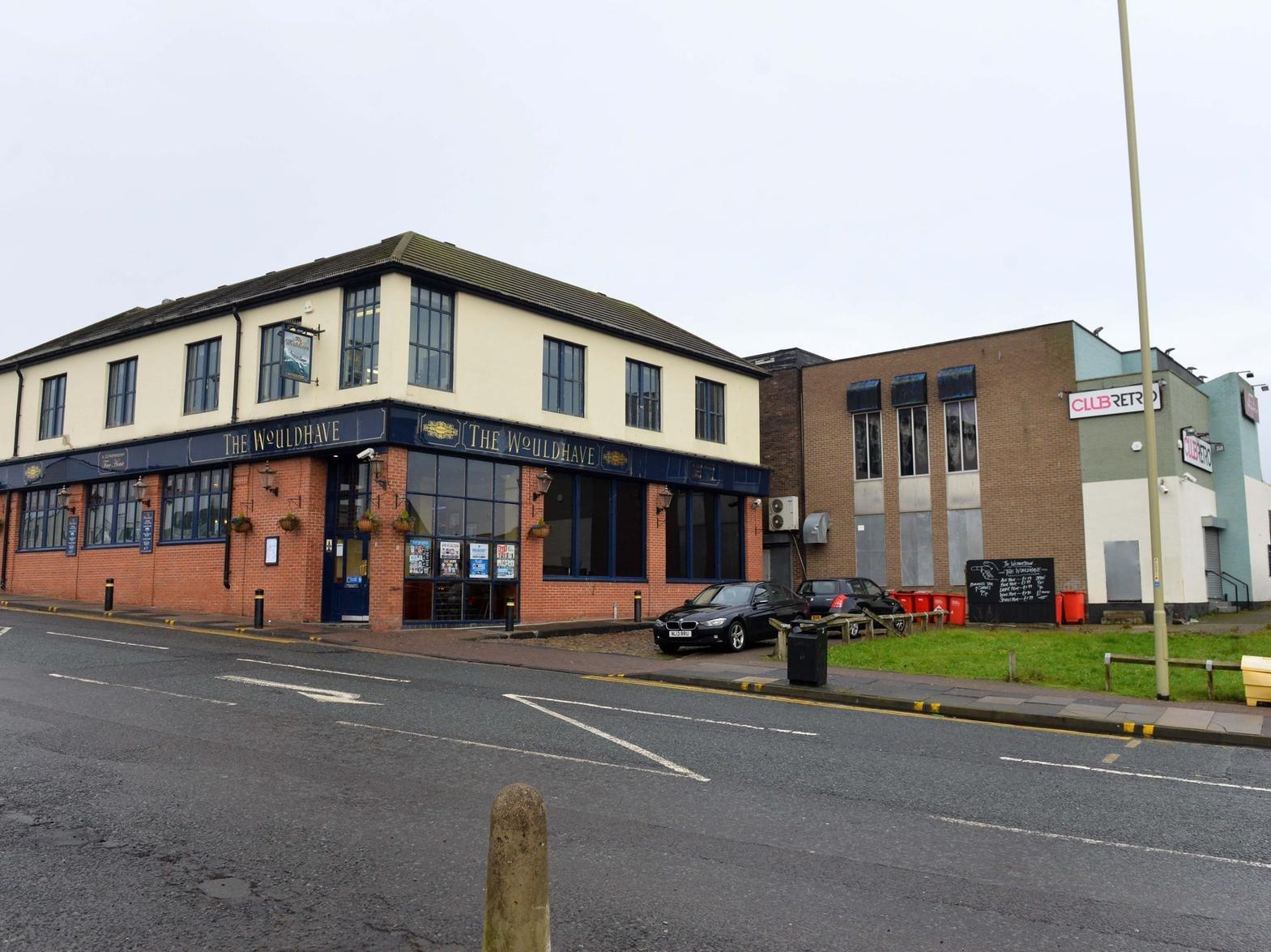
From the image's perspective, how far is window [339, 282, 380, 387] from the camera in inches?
880


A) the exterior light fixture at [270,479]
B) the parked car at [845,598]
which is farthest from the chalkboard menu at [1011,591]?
the exterior light fixture at [270,479]

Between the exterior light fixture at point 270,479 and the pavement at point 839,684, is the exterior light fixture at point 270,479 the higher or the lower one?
the higher one

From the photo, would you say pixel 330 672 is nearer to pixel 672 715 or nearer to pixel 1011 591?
pixel 672 715

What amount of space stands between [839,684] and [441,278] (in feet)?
45.0

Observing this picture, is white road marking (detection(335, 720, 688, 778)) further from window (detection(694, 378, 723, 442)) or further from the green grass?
window (detection(694, 378, 723, 442))

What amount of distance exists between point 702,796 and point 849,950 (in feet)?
9.74

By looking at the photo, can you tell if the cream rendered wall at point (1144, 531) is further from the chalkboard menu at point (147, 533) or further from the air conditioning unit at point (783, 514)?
the chalkboard menu at point (147, 533)

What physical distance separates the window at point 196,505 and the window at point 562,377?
864 centimetres

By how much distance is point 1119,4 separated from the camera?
14.2 metres

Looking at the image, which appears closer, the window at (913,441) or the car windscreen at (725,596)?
the car windscreen at (725,596)

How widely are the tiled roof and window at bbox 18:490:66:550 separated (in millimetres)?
4474

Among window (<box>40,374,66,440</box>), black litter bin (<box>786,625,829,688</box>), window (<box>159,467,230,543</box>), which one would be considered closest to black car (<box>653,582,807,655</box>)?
black litter bin (<box>786,625,829,688</box>)

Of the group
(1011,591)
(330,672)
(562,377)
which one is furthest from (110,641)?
(1011,591)

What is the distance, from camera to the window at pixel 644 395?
95.0 feet
